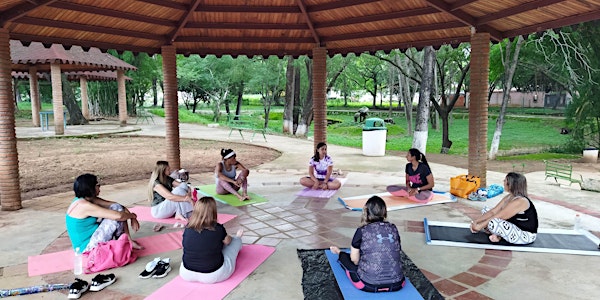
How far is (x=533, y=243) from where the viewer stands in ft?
17.4

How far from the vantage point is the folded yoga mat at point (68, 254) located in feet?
15.1

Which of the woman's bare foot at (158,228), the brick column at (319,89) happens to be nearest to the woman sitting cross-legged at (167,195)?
the woman's bare foot at (158,228)

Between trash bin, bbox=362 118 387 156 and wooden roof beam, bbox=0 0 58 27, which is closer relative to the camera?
wooden roof beam, bbox=0 0 58 27

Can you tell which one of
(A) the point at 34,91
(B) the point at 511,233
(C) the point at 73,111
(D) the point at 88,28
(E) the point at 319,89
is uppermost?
(D) the point at 88,28

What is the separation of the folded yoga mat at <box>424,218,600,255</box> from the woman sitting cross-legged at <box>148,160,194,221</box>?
3.46 meters

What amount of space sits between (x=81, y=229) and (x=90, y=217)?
0.19 m

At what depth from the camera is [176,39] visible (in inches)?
380

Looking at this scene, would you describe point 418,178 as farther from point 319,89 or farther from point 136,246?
point 136,246

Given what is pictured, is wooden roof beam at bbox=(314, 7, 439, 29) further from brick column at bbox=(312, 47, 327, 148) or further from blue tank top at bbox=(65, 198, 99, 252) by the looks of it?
blue tank top at bbox=(65, 198, 99, 252)

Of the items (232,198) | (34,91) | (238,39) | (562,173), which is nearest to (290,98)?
(238,39)

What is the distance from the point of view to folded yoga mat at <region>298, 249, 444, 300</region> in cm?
387

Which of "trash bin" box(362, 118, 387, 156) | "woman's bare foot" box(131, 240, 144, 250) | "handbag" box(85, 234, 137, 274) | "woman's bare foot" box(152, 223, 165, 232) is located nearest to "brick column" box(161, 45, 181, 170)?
"woman's bare foot" box(152, 223, 165, 232)

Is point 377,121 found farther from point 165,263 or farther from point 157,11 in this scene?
point 165,263

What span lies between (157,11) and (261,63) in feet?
68.0
